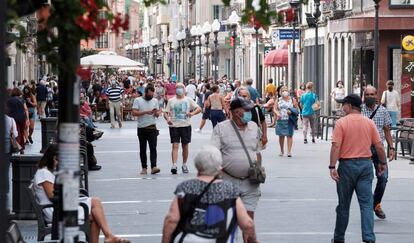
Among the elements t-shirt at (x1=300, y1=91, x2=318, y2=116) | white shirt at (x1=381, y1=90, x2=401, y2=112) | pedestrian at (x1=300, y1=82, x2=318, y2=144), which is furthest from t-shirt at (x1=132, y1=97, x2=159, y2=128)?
white shirt at (x1=381, y1=90, x2=401, y2=112)

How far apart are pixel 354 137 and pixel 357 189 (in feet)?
1.93

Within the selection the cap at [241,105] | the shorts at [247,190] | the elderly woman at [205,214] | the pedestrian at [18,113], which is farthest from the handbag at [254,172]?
the pedestrian at [18,113]

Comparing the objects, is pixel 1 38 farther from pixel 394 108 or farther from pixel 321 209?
pixel 394 108

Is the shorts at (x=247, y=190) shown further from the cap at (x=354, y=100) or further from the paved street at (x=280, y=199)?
the paved street at (x=280, y=199)

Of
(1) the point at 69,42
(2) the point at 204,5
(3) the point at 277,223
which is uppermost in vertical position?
(2) the point at 204,5

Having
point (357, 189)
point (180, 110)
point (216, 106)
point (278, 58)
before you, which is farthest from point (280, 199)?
point (278, 58)

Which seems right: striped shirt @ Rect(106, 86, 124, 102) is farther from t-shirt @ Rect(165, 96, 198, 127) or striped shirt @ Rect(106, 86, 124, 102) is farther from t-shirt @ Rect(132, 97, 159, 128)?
t-shirt @ Rect(165, 96, 198, 127)

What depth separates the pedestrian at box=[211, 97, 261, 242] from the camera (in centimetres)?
1378

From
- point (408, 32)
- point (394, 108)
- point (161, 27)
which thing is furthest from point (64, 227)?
point (161, 27)

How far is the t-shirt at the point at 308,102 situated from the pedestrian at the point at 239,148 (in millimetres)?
24072

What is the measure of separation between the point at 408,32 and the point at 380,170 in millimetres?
32797

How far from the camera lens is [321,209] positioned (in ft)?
63.6

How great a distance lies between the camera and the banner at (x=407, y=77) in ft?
132

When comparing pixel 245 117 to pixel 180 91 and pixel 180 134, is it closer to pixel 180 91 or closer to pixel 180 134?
pixel 180 134
